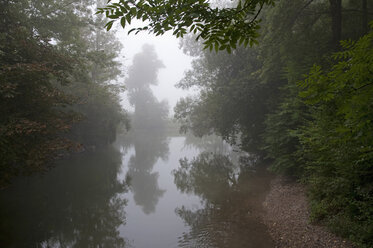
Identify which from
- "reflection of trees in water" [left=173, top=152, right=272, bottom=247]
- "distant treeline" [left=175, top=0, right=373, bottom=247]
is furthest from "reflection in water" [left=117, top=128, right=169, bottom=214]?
"distant treeline" [left=175, top=0, right=373, bottom=247]

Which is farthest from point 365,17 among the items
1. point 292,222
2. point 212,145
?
point 212,145

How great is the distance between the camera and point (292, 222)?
22.5ft

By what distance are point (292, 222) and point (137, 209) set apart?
20.0ft

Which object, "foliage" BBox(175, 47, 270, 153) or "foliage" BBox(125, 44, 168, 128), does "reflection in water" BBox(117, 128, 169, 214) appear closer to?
"foliage" BBox(175, 47, 270, 153)

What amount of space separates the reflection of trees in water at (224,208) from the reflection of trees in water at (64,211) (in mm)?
2453

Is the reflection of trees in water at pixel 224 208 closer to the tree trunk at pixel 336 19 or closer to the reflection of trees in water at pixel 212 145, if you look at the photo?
the tree trunk at pixel 336 19

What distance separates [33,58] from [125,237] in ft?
22.6

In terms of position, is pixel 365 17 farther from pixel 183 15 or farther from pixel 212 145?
pixel 212 145

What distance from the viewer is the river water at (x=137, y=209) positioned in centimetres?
721

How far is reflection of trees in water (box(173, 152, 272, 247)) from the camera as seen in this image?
679cm

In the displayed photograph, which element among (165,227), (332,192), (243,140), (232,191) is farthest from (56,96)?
(243,140)

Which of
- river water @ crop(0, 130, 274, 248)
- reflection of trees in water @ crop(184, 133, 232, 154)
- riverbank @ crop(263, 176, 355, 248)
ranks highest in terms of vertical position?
reflection of trees in water @ crop(184, 133, 232, 154)

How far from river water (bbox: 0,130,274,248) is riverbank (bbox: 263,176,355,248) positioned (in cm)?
34

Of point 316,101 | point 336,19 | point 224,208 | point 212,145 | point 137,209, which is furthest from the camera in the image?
point 212,145
